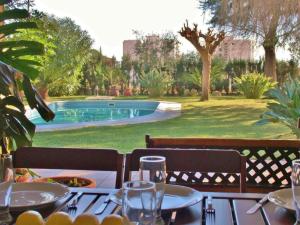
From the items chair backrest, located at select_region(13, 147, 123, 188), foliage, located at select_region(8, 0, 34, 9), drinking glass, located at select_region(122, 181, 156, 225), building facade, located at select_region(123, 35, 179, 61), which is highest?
building facade, located at select_region(123, 35, 179, 61)

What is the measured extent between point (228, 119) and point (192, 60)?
561cm

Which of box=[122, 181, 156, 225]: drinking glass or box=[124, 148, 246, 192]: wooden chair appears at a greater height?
box=[122, 181, 156, 225]: drinking glass

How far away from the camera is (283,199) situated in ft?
4.38

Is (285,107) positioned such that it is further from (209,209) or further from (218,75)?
(218,75)

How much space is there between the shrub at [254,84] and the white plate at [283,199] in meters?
10.6

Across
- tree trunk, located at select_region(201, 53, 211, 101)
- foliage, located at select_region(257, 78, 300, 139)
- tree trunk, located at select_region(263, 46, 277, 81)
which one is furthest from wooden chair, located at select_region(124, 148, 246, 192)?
tree trunk, located at select_region(263, 46, 277, 81)

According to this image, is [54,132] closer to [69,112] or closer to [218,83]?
[69,112]

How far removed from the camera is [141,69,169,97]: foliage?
13180 mm

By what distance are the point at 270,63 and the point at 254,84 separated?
1.09 metres

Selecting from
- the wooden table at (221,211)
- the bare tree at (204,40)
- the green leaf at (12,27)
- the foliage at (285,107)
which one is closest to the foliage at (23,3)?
the green leaf at (12,27)

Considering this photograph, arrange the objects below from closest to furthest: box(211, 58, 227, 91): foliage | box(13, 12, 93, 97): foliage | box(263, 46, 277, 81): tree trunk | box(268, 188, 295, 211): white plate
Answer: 1. box(268, 188, 295, 211): white plate
2. box(263, 46, 277, 81): tree trunk
3. box(13, 12, 93, 97): foliage
4. box(211, 58, 227, 91): foliage

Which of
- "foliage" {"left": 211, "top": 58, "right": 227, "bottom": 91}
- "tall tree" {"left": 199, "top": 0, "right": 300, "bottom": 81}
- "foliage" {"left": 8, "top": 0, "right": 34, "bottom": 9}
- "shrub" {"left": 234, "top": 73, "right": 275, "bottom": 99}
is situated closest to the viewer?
"foliage" {"left": 8, "top": 0, "right": 34, "bottom": 9}

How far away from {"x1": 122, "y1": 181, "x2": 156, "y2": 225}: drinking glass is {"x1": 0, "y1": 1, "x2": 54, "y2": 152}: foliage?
891 mm

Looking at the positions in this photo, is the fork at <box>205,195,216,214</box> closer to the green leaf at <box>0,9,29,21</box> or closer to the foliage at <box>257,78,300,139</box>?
the green leaf at <box>0,9,29,21</box>
